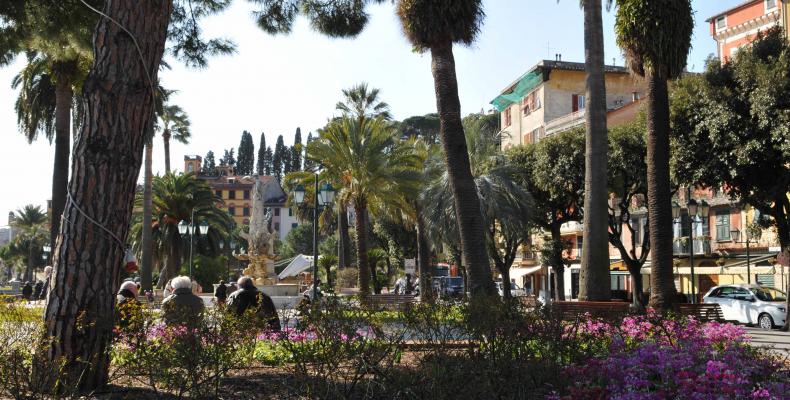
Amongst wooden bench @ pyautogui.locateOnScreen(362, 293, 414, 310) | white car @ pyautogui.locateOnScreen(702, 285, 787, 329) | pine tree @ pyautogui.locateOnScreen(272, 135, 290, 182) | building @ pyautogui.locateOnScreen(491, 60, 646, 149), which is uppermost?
pine tree @ pyautogui.locateOnScreen(272, 135, 290, 182)

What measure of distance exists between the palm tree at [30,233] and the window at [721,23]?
75.7 meters

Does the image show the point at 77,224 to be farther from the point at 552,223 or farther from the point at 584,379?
the point at 552,223

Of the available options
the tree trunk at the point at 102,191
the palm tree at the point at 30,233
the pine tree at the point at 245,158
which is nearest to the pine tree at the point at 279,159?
the pine tree at the point at 245,158

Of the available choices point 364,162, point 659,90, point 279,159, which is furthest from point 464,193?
point 279,159

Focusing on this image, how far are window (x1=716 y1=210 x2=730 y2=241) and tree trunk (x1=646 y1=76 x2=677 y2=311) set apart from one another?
26.2 meters

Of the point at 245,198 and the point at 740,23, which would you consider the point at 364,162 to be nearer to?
the point at 740,23

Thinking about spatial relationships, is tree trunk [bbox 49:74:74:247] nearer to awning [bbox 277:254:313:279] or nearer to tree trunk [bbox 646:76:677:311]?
tree trunk [bbox 646:76:677:311]

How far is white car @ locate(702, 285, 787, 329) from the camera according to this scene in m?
24.1

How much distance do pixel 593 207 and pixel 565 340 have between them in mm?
9771

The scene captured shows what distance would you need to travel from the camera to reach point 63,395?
521 centimetres

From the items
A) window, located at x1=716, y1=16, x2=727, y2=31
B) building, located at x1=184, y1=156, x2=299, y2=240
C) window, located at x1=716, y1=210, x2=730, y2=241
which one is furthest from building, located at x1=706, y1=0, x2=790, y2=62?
building, located at x1=184, y1=156, x2=299, y2=240

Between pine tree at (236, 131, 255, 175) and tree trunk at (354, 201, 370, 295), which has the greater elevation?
pine tree at (236, 131, 255, 175)

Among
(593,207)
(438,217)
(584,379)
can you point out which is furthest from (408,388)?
(438,217)

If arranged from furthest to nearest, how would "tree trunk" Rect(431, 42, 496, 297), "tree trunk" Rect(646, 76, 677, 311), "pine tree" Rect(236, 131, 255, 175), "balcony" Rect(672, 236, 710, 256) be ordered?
"pine tree" Rect(236, 131, 255, 175) < "balcony" Rect(672, 236, 710, 256) < "tree trunk" Rect(646, 76, 677, 311) < "tree trunk" Rect(431, 42, 496, 297)
